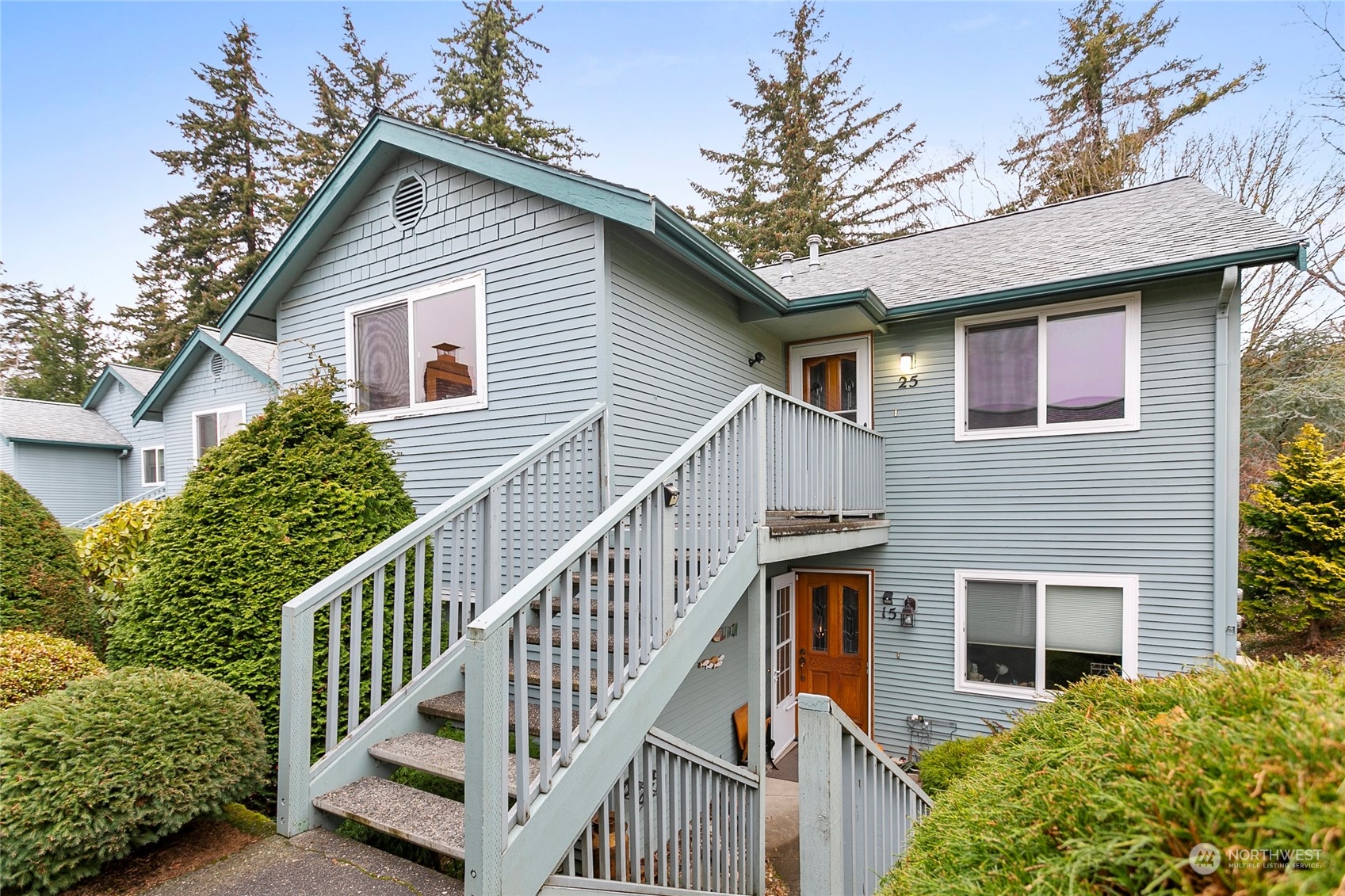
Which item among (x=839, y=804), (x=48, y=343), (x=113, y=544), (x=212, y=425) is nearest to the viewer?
(x=839, y=804)

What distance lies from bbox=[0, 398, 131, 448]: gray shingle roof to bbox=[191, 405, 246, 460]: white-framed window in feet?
21.3

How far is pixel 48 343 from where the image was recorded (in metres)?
25.3

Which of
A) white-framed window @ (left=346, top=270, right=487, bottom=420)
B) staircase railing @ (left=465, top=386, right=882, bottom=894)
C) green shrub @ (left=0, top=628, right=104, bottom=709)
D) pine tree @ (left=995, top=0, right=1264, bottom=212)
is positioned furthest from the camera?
pine tree @ (left=995, top=0, right=1264, bottom=212)

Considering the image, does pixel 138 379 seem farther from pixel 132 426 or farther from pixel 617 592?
pixel 617 592

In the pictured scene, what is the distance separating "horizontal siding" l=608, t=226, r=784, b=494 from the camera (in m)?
4.90

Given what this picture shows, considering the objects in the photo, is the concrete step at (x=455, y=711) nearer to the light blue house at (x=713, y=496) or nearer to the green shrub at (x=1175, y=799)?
the light blue house at (x=713, y=496)

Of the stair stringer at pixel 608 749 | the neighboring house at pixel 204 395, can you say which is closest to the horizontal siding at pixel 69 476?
the neighboring house at pixel 204 395

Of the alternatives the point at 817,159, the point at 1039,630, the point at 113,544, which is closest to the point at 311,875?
the point at 113,544

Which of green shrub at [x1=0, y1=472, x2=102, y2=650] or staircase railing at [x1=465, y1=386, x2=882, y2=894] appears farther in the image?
green shrub at [x1=0, y1=472, x2=102, y2=650]

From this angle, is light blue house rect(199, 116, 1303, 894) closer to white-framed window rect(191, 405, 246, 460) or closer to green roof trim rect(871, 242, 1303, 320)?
green roof trim rect(871, 242, 1303, 320)

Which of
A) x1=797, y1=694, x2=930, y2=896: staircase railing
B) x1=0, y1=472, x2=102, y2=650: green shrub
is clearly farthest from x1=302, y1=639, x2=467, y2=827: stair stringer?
x1=0, y1=472, x2=102, y2=650: green shrub

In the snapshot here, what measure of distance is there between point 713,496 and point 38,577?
532cm

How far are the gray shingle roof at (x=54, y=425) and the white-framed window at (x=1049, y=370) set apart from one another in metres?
20.9

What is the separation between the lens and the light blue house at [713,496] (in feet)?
9.64
